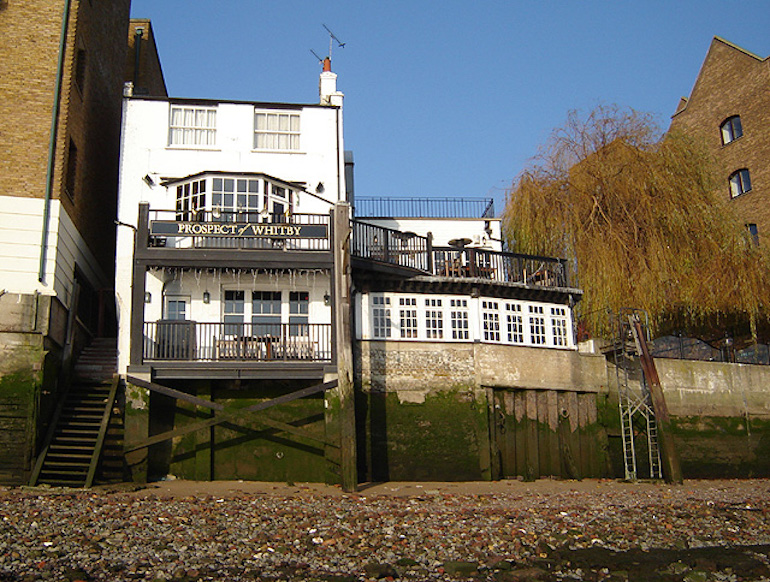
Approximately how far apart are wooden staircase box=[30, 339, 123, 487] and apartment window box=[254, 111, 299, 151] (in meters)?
7.98

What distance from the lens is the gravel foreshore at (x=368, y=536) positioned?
14930 millimetres

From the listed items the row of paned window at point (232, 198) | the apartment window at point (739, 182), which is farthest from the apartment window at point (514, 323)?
the apartment window at point (739, 182)

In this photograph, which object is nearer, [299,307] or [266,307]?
[266,307]

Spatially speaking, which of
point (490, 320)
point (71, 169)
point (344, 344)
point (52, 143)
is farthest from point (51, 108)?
point (490, 320)

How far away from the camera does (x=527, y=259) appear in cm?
2884

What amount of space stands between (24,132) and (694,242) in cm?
2255

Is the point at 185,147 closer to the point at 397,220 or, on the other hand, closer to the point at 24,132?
the point at 24,132

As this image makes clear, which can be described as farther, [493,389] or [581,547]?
[493,389]

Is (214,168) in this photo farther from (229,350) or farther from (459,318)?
(459,318)

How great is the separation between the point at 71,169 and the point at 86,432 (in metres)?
7.93

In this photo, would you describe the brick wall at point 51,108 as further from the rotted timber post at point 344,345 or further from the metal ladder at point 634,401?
the metal ladder at point 634,401

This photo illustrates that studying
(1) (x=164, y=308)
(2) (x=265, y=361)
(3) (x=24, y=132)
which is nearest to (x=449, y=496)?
(2) (x=265, y=361)

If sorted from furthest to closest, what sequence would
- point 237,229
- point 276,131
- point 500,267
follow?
point 500,267
point 276,131
point 237,229

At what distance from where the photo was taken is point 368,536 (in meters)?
16.8
